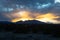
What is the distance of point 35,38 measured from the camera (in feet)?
16.2

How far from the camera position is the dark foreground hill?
522 centimetres

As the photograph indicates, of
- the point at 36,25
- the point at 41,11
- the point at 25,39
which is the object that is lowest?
the point at 25,39

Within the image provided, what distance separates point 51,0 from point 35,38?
1.16 m

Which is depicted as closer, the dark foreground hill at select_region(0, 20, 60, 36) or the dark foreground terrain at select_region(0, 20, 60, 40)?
the dark foreground terrain at select_region(0, 20, 60, 40)

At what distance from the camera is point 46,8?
5.34m

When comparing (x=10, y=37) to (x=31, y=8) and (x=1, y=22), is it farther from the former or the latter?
(x=31, y=8)

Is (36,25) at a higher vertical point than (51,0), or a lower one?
lower

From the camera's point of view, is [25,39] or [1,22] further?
[1,22]

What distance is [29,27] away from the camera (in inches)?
207

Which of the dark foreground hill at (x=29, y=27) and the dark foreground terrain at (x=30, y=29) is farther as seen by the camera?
the dark foreground hill at (x=29, y=27)

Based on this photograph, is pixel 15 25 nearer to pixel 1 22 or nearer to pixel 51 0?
pixel 1 22

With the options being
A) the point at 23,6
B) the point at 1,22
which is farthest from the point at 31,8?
the point at 1,22

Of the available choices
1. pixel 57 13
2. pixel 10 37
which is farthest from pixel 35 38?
pixel 57 13

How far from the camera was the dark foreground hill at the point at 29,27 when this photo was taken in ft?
17.1
